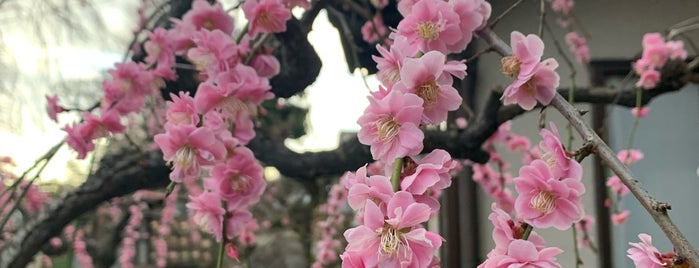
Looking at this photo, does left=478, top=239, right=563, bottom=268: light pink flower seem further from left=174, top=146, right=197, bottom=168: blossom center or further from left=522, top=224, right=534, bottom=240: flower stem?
left=174, top=146, right=197, bottom=168: blossom center

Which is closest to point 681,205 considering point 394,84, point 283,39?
point 283,39

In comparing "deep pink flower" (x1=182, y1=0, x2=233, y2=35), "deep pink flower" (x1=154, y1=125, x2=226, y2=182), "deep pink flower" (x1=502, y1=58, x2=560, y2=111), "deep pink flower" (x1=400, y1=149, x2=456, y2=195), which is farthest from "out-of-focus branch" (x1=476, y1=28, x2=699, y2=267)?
"deep pink flower" (x1=182, y1=0, x2=233, y2=35)

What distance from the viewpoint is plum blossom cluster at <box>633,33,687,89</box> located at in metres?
1.46

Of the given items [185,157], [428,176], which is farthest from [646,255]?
[185,157]

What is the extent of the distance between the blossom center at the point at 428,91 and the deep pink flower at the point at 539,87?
0.28 ft

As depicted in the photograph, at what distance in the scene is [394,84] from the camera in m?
0.54

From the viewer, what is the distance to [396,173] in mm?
488

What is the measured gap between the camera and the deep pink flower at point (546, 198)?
1.69ft

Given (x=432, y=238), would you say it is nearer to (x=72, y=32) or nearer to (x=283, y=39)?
(x=283, y=39)

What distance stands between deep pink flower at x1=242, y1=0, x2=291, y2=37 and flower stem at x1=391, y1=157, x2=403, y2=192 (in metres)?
0.48

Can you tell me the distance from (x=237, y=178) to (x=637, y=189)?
0.56 meters

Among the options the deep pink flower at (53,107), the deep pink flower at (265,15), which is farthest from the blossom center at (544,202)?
the deep pink flower at (53,107)

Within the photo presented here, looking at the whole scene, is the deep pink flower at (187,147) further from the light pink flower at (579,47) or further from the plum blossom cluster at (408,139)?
the light pink flower at (579,47)

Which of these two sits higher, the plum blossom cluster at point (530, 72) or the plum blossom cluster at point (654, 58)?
the plum blossom cluster at point (654, 58)
